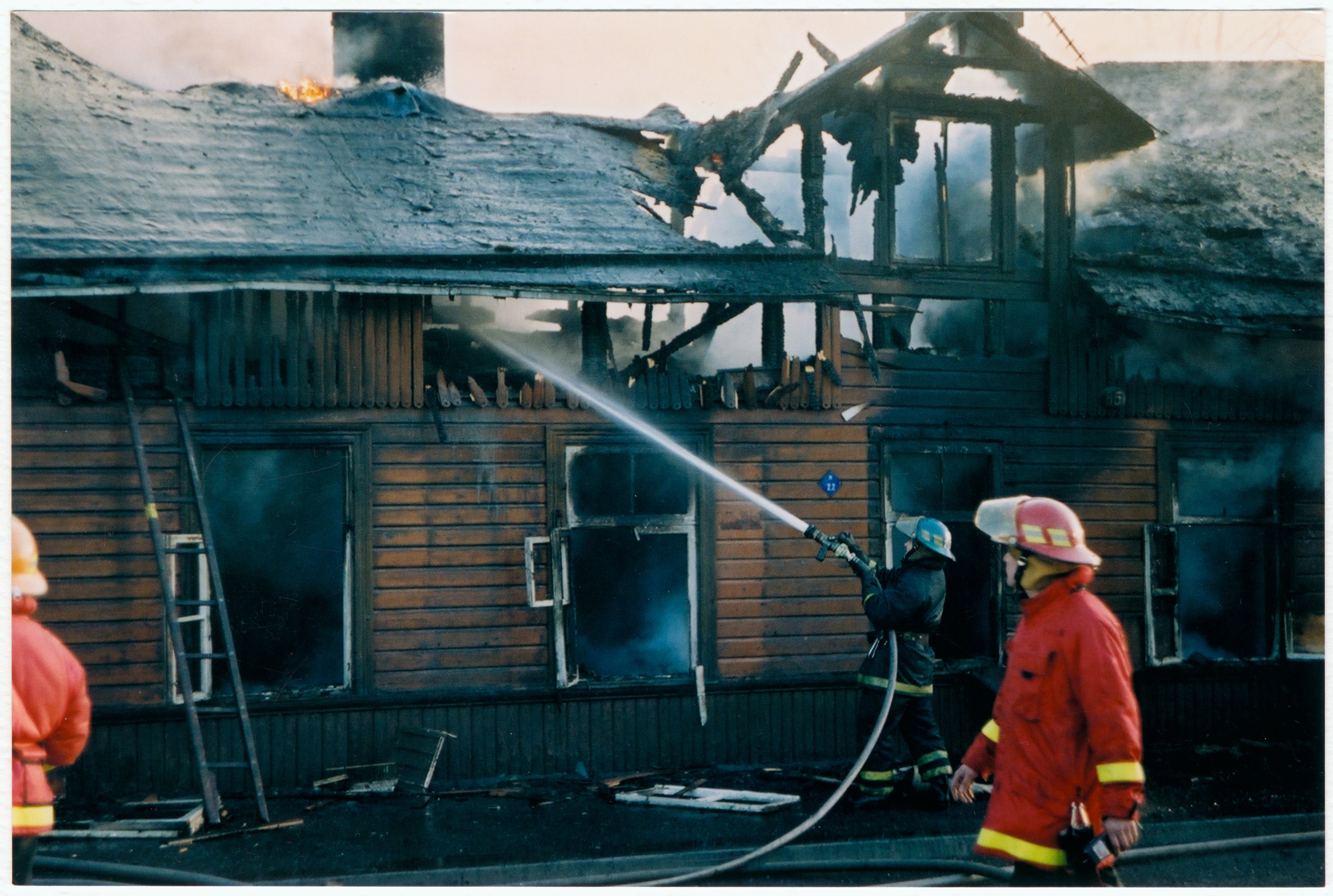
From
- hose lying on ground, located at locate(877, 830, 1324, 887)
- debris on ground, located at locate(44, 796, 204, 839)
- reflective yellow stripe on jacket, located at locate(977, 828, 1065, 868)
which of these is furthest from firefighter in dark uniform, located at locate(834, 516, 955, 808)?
debris on ground, located at locate(44, 796, 204, 839)

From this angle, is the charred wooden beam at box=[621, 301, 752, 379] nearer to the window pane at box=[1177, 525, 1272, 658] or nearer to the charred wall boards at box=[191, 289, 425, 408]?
the charred wall boards at box=[191, 289, 425, 408]

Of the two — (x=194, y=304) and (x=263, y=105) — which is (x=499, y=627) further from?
(x=263, y=105)

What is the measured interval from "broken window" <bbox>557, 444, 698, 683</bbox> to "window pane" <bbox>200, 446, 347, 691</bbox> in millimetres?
1630

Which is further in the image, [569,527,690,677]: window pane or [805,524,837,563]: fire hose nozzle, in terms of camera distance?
[569,527,690,677]: window pane

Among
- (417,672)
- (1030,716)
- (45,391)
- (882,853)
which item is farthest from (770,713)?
(45,391)

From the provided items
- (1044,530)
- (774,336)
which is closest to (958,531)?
(774,336)

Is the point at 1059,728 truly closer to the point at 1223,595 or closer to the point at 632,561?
the point at 632,561

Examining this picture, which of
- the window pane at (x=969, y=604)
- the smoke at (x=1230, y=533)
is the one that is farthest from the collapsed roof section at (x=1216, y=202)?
the window pane at (x=969, y=604)

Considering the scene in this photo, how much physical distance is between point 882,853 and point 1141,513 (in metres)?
3.99

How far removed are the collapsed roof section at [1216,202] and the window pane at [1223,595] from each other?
1809mm

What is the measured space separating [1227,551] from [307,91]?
8.36m

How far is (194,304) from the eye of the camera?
Answer: 22.4 feet

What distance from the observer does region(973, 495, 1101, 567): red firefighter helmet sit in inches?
153

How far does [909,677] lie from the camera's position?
6.45 metres
